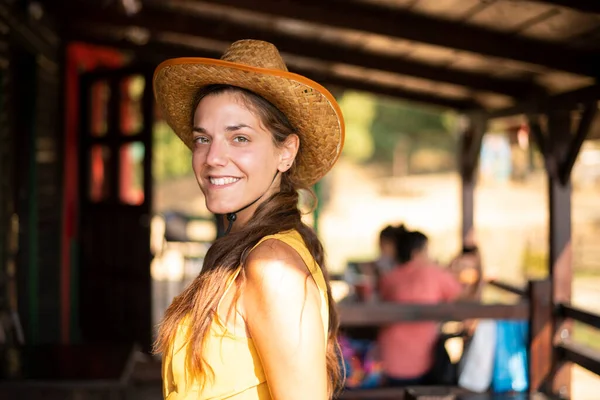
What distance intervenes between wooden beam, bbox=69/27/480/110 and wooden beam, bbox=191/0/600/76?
6.34 feet

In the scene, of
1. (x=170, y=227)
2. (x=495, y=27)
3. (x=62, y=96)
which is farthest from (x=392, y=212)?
(x=495, y=27)

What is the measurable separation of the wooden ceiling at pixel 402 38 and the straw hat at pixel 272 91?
157 cm

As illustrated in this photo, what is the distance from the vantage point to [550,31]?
3297 millimetres

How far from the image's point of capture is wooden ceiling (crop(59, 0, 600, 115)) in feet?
10.8

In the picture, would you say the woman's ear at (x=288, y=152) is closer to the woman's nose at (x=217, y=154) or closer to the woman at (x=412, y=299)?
the woman's nose at (x=217, y=154)

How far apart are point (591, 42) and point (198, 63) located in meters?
2.56

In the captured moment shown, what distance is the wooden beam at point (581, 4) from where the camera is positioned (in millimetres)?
2613

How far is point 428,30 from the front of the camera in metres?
3.50

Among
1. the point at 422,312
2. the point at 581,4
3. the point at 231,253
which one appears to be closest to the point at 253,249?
the point at 231,253

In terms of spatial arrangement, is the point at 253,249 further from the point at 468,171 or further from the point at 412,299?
the point at 468,171

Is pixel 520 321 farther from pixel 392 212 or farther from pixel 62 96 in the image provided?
pixel 392 212

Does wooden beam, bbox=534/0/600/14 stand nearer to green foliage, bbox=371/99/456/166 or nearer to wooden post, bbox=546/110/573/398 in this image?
wooden post, bbox=546/110/573/398

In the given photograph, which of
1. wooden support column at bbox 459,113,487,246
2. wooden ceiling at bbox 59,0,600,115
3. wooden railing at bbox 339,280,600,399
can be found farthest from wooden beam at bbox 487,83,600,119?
wooden railing at bbox 339,280,600,399

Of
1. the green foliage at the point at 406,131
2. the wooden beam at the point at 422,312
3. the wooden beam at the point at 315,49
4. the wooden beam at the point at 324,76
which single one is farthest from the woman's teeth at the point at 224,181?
the green foliage at the point at 406,131
